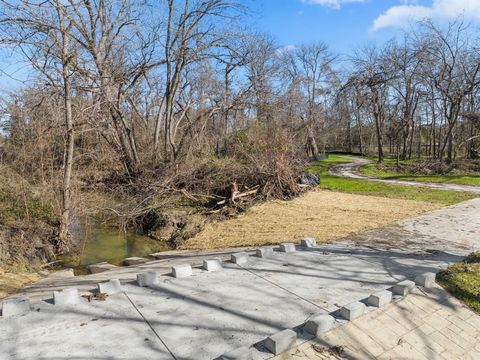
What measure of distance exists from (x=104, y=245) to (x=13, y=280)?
363 cm

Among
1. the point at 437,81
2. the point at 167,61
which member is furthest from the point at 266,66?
the point at 167,61

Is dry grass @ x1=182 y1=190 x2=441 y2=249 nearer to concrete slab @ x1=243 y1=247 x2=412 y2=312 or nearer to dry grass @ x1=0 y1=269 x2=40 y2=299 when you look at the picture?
concrete slab @ x1=243 y1=247 x2=412 y2=312

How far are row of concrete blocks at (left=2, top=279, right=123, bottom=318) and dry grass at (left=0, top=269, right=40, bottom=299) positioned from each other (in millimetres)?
1915

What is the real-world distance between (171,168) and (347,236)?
27.1ft

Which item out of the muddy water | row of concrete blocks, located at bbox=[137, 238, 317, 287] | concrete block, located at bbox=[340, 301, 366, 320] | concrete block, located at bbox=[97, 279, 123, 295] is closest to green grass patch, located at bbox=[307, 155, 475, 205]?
row of concrete blocks, located at bbox=[137, 238, 317, 287]

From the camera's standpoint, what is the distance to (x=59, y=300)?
13.4ft

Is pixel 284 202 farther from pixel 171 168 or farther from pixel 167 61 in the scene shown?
pixel 167 61

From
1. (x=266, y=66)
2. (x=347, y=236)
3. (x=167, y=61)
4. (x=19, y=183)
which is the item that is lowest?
(x=347, y=236)

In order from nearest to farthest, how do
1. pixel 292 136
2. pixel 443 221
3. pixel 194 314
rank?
pixel 194 314 < pixel 443 221 < pixel 292 136

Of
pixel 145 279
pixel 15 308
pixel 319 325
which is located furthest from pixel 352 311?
pixel 15 308

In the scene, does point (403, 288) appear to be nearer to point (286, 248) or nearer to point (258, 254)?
point (286, 248)

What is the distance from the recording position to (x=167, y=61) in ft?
50.2

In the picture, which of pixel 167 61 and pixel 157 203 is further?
pixel 167 61

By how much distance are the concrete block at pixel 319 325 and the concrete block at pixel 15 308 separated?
316 cm
